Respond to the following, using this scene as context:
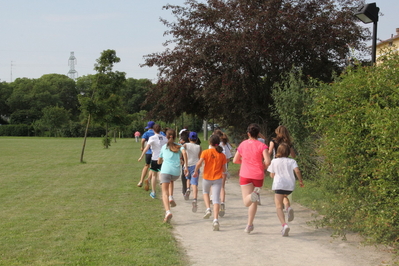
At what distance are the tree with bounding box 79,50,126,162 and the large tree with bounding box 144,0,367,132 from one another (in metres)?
5.79

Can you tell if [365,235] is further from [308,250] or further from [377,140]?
[377,140]

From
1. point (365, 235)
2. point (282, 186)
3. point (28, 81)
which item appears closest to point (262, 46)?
point (282, 186)

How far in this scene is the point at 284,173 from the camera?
7648 millimetres

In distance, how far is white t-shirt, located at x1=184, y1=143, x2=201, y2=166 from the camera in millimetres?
9945

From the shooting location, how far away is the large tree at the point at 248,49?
15531mm

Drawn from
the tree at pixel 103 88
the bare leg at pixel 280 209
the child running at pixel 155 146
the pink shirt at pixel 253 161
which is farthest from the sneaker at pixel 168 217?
the tree at pixel 103 88

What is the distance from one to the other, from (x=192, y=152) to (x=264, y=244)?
11.6 ft

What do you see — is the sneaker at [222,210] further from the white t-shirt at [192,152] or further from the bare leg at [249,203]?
the bare leg at [249,203]

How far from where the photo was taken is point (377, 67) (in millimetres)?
6895

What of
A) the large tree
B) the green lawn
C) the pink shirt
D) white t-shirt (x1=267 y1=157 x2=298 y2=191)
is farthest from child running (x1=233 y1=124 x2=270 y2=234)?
the large tree

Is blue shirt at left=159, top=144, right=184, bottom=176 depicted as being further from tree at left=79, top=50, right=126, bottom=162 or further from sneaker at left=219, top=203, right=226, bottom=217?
tree at left=79, top=50, right=126, bottom=162

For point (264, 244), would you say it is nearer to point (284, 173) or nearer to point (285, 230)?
point (285, 230)

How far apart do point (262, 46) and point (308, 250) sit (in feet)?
33.1

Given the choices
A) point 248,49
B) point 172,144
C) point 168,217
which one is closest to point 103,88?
point 248,49
